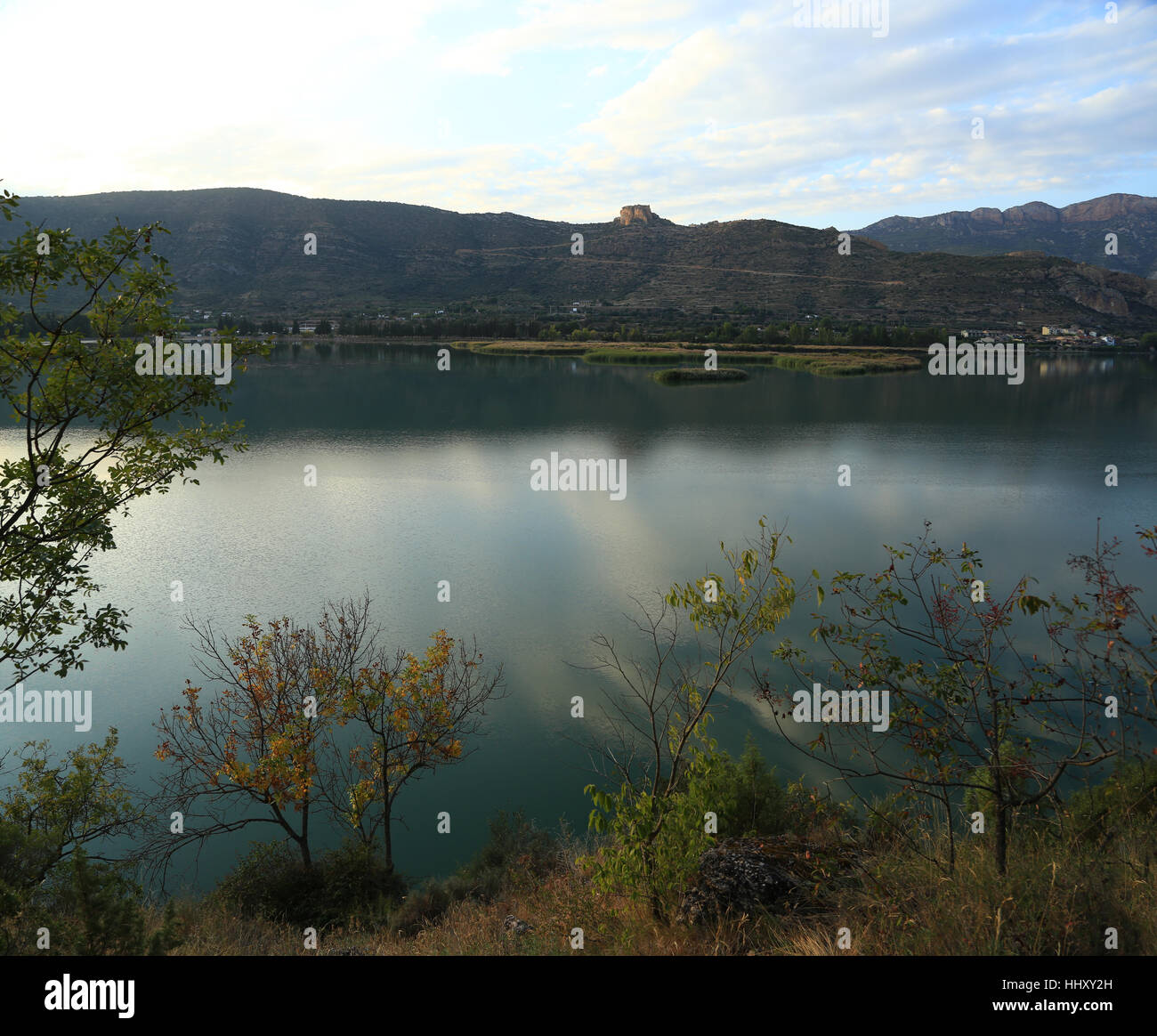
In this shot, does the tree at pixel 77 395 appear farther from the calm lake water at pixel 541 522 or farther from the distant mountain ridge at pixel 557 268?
the distant mountain ridge at pixel 557 268

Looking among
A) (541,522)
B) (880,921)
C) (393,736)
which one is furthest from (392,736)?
(541,522)

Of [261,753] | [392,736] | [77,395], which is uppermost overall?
[77,395]

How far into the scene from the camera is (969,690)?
6434mm

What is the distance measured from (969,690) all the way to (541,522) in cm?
2126

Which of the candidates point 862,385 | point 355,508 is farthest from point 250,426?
point 862,385

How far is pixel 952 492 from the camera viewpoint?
30375mm

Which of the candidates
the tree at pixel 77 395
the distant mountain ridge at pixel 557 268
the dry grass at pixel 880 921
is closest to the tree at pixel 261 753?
the dry grass at pixel 880 921

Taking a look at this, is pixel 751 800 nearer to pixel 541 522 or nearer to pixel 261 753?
pixel 261 753

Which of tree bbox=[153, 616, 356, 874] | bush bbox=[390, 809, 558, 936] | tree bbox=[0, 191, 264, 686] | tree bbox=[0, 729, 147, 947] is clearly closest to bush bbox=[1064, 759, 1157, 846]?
bush bbox=[390, 809, 558, 936]

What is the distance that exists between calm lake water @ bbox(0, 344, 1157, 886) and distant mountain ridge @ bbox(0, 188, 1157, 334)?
2589 inches

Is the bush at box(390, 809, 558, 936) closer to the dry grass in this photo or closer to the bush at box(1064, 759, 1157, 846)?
the dry grass
